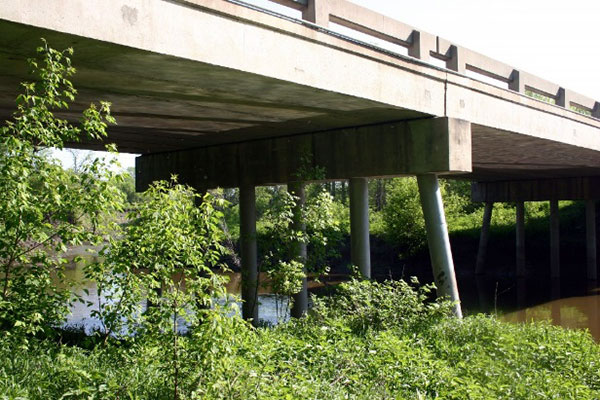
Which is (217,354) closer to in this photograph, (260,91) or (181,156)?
(260,91)

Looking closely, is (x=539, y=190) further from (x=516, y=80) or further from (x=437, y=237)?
(x=437, y=237)

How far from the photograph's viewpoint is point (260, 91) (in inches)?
338

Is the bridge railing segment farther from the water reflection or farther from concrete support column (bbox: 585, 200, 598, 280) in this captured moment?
concrete support column (bbox: 585, 200, 598, 280)

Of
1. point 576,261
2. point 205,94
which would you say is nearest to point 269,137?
point 205,94

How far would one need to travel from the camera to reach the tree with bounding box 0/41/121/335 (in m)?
5.29

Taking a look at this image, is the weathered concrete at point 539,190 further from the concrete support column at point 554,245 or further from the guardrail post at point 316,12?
the guardrail post at point 316,12

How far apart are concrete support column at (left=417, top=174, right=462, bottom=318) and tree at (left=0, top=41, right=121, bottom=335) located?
6241 mm

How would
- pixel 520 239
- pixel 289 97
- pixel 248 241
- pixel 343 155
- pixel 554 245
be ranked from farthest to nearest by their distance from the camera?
pixel 520 239, pixel 554 245, pixel 248 241, pixel 343 155, pixel 289 97

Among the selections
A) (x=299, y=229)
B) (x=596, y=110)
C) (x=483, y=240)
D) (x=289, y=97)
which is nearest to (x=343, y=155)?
(x=299, y=229)

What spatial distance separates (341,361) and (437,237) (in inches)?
178

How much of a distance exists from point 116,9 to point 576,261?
3157 cm

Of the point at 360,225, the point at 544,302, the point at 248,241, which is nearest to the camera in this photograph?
the point at 360,225

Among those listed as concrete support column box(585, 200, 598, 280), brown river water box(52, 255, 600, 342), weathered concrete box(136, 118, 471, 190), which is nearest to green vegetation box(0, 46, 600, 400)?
weathered concrete box(136, 118, 471, 190)

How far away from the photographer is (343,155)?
11.7m
